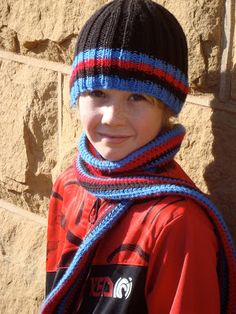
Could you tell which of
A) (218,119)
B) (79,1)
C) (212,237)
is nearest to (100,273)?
(212,237)

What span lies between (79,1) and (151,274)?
0.77m

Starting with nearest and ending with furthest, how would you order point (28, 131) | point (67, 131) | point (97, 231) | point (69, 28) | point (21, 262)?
point (97, 231)
point (69, 28)
point (67, 131)
point (28, 131)
point (21, 262)

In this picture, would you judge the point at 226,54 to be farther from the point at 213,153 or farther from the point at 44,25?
the point at 44,25

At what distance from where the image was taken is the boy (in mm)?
1532

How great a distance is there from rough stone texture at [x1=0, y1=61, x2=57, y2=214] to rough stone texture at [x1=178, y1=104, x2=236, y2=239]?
0.49 metres

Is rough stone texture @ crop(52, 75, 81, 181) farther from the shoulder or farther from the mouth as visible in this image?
the shoulder

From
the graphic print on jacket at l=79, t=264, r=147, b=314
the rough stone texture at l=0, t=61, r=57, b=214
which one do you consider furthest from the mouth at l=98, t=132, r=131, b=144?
the rough stone texture at l=0, t=61, r=57, b=214

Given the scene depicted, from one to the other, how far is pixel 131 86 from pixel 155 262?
345 millimetres

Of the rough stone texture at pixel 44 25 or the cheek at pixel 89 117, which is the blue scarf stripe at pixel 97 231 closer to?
the cheek at pixel 89 117

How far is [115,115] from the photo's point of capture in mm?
1586

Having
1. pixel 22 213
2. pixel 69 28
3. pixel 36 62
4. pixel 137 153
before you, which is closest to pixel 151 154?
pixel 137 153

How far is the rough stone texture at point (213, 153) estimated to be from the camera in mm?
1754

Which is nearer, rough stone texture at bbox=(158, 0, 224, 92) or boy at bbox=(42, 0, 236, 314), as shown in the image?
boy at bbox=(42, 0, 236, 314)

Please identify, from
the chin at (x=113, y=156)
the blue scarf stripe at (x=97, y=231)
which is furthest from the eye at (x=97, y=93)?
the blue scarf stripe at (x=97, y=231)
